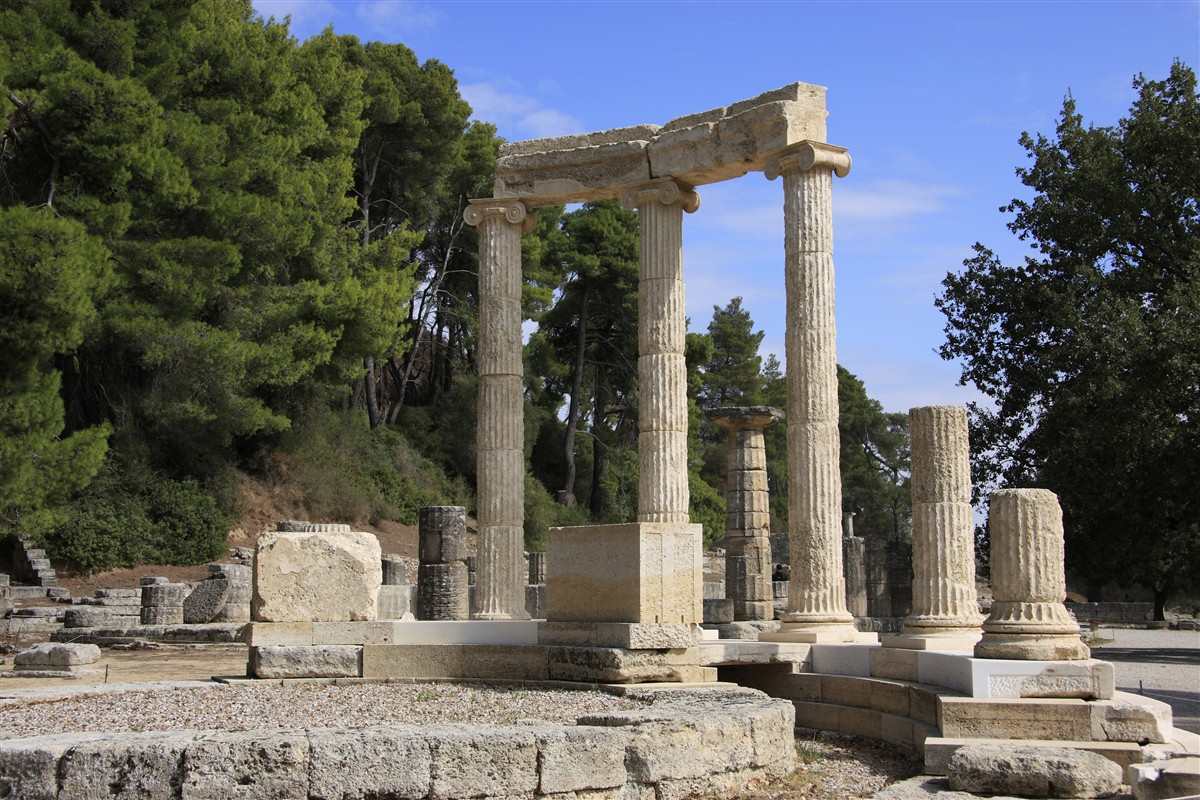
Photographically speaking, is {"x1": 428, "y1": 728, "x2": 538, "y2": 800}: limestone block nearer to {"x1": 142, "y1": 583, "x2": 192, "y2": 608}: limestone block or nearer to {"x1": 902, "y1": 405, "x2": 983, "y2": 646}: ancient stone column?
{"x1": 902, "y1": 405, "x2": 983, "y2": 646}: ancient stone column

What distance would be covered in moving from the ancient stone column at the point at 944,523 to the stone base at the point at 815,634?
6.27 feet

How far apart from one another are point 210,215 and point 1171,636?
22.9 m

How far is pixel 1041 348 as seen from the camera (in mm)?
23000

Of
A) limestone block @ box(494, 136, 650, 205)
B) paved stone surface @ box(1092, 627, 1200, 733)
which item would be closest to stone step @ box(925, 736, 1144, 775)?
paved stone surface @ box(1092, 627, 1200, 733)

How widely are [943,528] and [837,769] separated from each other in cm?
334

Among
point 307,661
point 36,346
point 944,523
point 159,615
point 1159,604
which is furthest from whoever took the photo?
point 1159,604

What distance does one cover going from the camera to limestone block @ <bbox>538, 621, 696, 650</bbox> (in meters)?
10.0

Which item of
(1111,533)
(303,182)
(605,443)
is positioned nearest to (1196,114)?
(1111,533)

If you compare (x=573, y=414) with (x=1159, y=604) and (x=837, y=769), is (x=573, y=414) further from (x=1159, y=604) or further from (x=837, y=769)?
(x=837, y=769)

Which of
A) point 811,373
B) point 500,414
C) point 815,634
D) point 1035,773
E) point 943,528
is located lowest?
point 1035,773

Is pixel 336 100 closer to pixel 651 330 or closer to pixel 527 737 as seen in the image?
pixel 651 330

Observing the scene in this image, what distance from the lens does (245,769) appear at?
595 centimetres

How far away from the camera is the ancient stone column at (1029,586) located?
28.9 ft

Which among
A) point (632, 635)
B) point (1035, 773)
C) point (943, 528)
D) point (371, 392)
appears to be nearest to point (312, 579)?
point (632, 635)
